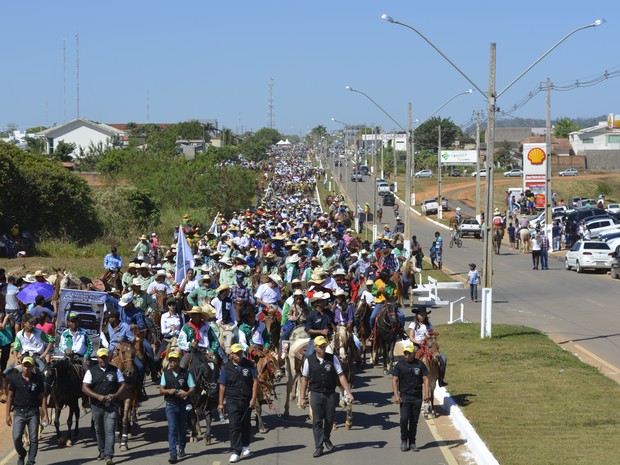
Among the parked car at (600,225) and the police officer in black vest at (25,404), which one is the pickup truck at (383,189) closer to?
the parked car at (600,225)

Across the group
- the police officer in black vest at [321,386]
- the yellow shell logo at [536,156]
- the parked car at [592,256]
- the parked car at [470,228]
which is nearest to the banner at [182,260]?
the police officer in black vest at [321,386]

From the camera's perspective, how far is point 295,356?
16.0 m

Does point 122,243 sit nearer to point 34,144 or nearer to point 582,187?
point 582,187

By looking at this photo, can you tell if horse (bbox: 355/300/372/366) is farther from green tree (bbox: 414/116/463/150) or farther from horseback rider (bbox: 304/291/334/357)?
green tree (bbox: 414/116/463/150)

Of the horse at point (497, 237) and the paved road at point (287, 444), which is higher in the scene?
the horse at point (497, 237)

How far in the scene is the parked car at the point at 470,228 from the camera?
6606 centimetres

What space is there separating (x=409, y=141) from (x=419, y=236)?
24611mm

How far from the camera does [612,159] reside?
143000 mm

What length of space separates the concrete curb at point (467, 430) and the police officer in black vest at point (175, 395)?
373 cm

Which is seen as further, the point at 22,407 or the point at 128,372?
the point at 128,372

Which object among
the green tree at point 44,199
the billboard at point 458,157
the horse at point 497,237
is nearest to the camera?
the green tree at point 44,199

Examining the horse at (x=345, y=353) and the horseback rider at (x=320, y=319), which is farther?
the horseback rider at (x=320, y=319)

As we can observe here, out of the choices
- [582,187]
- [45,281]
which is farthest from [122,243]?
[582,187]

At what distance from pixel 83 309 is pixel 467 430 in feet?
19.5
